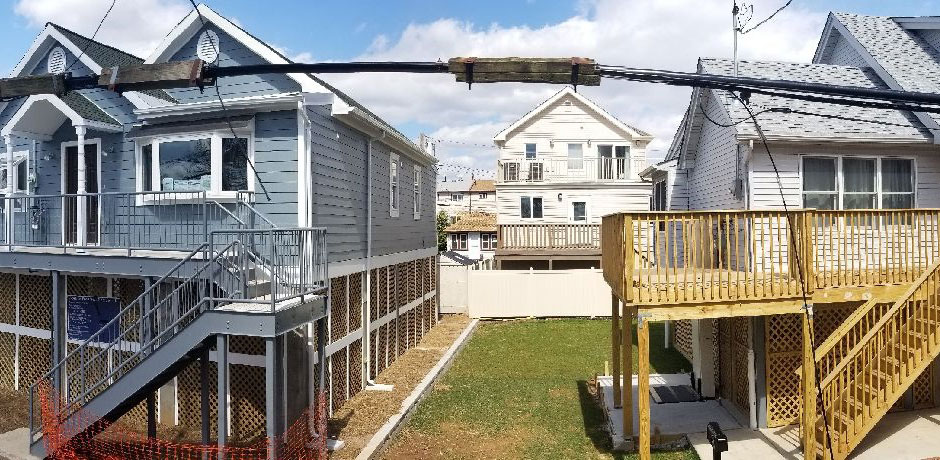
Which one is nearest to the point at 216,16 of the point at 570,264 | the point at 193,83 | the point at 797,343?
the point at 193,83

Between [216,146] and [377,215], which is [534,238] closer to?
[377,215]

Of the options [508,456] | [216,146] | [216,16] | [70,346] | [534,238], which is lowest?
[508,456]

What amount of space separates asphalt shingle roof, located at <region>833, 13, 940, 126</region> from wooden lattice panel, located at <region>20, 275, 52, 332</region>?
1790 centimetres

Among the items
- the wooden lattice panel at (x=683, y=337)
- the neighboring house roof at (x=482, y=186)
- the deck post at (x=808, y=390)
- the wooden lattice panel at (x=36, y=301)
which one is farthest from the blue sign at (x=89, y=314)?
the neighboring house roof at (x=482, y=186)

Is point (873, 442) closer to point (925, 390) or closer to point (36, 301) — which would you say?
point (925, 390)

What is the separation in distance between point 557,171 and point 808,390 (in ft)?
74.5

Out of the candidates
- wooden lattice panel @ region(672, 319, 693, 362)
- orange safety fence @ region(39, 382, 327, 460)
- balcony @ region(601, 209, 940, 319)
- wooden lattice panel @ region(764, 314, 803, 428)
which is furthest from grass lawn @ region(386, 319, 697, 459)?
balcony @ region(601, 209, 940, 319)

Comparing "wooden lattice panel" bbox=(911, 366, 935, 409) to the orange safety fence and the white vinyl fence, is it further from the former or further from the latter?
the white vinyl fence

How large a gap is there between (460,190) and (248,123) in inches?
2764

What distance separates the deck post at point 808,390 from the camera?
7.68 metres

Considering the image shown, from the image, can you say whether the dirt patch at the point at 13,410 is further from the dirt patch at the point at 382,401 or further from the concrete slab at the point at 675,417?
the concrete slab at the point at 675,417

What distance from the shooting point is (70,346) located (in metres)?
11.2

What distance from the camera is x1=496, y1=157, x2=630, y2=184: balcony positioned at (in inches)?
1174

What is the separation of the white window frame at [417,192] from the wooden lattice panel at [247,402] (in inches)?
350
